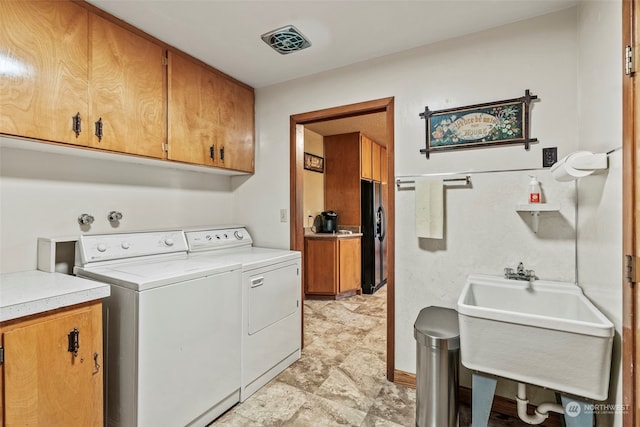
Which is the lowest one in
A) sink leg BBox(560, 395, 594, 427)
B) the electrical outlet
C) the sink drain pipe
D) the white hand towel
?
the sink drain pipe

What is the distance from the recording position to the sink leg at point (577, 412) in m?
1.24

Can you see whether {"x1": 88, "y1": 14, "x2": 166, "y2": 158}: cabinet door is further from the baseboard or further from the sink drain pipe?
the sink drain pipe

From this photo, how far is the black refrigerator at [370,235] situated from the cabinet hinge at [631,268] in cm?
348

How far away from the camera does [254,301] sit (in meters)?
2.04

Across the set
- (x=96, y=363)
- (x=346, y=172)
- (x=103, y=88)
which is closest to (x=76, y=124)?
(x=103, y=88)

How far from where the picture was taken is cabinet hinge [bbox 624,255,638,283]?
1.02m

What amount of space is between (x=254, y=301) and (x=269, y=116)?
5.31 feet

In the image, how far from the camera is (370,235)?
456 centimetres

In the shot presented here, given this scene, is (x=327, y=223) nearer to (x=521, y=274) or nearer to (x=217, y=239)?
(x=217, y=239)

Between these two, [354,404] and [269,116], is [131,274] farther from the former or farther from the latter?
[269,116]

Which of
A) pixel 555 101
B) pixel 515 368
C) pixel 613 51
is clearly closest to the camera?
pixel 613 51

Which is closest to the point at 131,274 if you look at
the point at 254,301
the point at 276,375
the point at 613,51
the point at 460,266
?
the point at 254,301

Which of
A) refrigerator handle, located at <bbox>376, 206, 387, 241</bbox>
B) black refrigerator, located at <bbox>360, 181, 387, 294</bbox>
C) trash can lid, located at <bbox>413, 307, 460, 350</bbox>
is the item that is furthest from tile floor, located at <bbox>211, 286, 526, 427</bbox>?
refrigerator handle, located at <bbox>376, 206, 387, 241</bbox>

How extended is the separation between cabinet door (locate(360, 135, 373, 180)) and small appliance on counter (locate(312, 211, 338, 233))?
791mm
